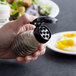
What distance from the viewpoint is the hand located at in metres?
1.31

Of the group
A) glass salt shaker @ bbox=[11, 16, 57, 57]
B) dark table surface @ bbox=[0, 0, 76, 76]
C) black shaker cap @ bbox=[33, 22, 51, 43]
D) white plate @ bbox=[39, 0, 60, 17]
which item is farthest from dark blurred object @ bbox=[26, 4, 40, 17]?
black shaker cap @ bbox=[33, 22, 51, 43]

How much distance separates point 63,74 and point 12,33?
0.34 meters

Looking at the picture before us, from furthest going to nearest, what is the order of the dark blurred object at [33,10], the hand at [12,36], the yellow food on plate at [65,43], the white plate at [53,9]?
the dark blurred object at [33,10], the white plate at [53,9], the yellow food on plate at [65,43], the hand at [12,36]

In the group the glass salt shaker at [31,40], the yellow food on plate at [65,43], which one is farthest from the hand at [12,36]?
the yellow food on plate at [65,43]

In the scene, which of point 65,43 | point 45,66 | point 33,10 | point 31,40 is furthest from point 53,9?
point 31,40

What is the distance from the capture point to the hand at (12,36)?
51.5 inches

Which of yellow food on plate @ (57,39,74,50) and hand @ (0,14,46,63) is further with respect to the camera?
yellow food on plate @ (57,39,74,50)

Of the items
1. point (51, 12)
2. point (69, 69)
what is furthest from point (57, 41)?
point (51, 12)

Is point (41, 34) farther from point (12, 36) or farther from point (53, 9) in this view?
point (53, 9)

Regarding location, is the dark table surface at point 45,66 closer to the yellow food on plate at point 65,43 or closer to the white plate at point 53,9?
the yellow food on plate at point 65,43

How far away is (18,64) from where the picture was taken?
1.52 meters

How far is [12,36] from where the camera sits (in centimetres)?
144

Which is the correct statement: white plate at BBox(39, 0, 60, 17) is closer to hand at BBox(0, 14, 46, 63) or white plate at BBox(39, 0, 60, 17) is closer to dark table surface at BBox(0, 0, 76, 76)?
dark table surface at BBox(0, 0, 76, 76)

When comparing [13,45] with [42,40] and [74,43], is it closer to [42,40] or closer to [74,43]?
[42,40]
